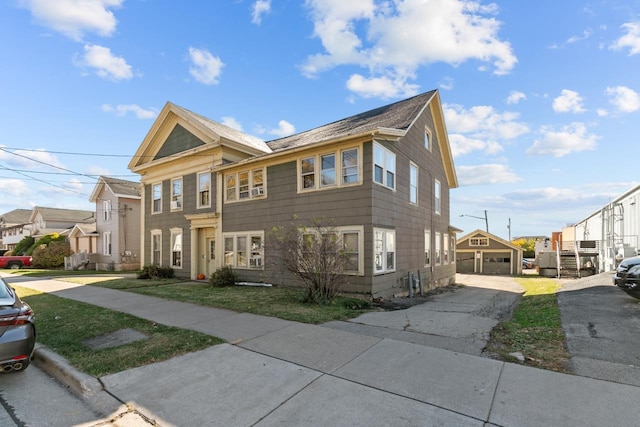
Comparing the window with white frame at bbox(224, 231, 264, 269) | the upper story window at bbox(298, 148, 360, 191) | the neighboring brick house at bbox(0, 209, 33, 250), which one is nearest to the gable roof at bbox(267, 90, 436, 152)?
the upper story window at bbox(298, 148, 360, 191)

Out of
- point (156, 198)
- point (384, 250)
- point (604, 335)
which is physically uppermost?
point (156, 198)

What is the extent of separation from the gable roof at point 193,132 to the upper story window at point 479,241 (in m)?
24.0

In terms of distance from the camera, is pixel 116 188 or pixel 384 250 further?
pixel 116 188

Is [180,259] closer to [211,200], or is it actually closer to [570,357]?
[211,200]

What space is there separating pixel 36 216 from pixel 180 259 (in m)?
33.7

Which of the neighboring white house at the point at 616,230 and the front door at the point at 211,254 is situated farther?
the neighboring white house at the point at 616,230

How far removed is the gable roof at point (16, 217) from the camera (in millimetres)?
50438

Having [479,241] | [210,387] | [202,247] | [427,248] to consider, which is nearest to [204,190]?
[202,247]

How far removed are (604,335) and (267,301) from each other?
7.31 m

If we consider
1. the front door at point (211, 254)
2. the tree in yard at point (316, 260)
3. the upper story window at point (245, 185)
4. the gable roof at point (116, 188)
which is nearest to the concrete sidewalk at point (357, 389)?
the tree in yard at point (316, 260)

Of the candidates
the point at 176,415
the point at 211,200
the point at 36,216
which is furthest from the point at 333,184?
the point at 36,216

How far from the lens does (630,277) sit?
765cm

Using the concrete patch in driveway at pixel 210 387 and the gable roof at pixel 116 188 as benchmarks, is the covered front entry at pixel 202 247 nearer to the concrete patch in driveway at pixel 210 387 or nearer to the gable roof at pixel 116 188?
the concrete patch in driveway at pixel 210 387

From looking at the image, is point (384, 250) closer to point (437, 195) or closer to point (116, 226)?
point (437, 195)
